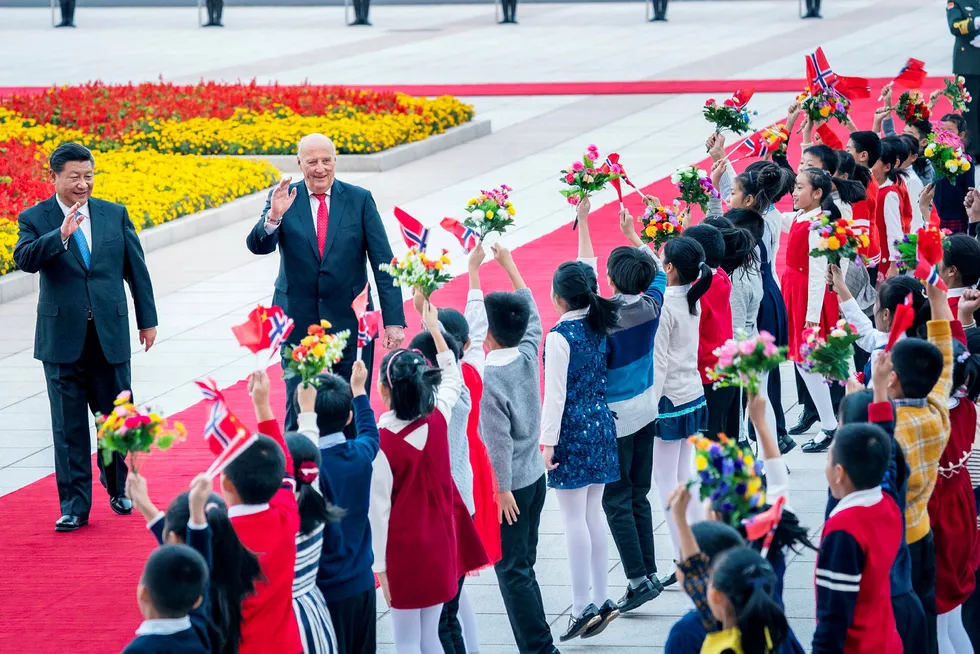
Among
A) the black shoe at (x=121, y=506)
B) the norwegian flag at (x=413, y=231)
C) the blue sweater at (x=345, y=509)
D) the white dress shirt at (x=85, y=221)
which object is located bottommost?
the black shoe at (x=121, y=506)

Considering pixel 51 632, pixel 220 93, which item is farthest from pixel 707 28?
pixel 51 632

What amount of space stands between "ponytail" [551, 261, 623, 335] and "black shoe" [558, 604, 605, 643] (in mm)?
1258

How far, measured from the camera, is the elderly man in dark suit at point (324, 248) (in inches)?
292

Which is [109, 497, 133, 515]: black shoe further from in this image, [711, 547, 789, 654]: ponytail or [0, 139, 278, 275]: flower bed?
[0, 139, 278, 275]: flower bed

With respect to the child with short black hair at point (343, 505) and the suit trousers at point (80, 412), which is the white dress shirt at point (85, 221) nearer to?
the suit trousers at point (80, 412)

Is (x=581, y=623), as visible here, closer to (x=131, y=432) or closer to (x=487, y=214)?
(x=487, y=214)

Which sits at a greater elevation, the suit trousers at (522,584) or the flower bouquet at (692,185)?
the flower bouquet at (692,185)

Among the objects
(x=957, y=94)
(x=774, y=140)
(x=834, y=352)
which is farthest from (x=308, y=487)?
(x=957, y=94)

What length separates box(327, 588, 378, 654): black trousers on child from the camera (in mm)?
5215

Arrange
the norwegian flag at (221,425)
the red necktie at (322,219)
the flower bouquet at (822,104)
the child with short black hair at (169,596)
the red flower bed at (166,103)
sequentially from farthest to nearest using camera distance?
the red flower bed at (166,103), the flower bouquet at (822,104), the red necktie at (322,219), the norwegian flag at (221,425), the child with short black hair at (169,596)

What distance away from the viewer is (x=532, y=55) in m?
28.5

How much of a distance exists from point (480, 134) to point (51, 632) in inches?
572

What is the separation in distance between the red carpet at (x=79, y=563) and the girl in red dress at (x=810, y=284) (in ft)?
11.5

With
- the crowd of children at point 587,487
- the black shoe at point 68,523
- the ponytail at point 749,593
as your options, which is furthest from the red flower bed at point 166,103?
the ponytail at point 749,593
